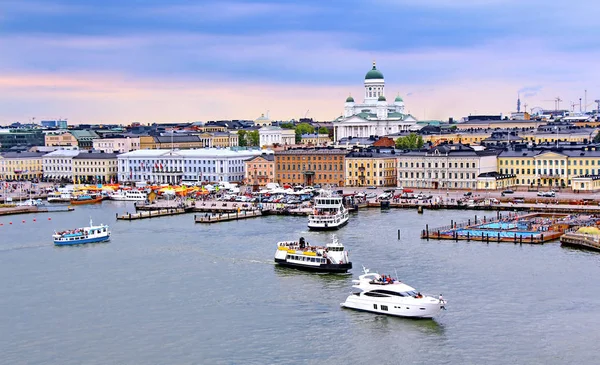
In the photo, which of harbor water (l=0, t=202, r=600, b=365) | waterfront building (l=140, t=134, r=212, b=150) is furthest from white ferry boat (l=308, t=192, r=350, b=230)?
waterfront building (l=140, t=134, r=212, b=150)

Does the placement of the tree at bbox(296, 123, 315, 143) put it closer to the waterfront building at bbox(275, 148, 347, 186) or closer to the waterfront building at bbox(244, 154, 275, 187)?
the waterfront building at bbox(244, 154, 275, 187)

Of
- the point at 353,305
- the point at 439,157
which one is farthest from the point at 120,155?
the point at 353,305

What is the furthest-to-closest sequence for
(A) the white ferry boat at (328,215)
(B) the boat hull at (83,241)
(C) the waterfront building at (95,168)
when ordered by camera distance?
(C) the waterfront building at (95,168)
(A) the white ferry boat at (328,215)
(B) the boat hull at (83,241)

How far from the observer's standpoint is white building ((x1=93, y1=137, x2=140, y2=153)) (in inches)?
3205

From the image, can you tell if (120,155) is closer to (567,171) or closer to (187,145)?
(187,145)

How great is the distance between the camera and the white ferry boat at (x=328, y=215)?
36688 mm

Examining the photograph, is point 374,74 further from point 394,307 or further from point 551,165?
point 394,307

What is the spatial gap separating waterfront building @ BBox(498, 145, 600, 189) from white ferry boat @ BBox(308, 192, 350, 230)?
1712 centimetres

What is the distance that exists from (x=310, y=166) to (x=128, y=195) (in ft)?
36.1

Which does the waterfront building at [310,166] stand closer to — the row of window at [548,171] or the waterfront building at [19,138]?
the row of window at [548,171]

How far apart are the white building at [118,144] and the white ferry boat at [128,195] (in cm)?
2545

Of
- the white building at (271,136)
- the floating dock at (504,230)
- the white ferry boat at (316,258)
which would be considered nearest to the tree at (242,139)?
the white building at (271,136)

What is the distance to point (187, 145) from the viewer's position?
282ft

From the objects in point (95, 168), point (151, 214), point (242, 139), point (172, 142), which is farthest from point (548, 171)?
point (242, 139)
